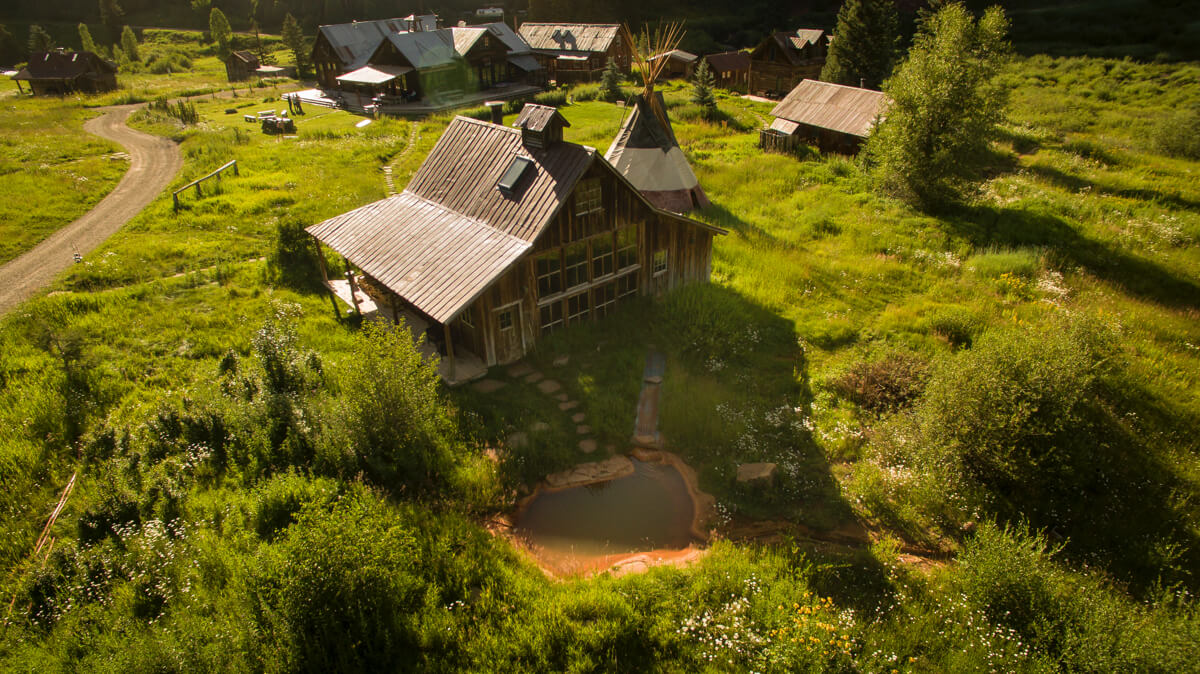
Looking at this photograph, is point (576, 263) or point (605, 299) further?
point (605, 299)

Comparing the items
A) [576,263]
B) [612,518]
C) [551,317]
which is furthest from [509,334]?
[612,518]

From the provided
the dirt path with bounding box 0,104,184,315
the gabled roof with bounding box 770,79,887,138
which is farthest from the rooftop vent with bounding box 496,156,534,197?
the gabled roof with bounding box 770,79,887,138

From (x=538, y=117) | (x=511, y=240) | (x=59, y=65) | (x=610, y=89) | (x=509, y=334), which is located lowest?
(x=509, y=334)

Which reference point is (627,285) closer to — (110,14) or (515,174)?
(515,174)

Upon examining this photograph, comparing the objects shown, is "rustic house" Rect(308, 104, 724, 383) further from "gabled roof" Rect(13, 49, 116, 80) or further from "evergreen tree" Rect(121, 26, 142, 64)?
"evergreen tree" Rect(121, 26, 142, 64)

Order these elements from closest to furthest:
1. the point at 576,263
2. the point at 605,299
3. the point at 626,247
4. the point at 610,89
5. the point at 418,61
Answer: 1. the point at 576,263
2. the point at 626,247
3. the point at 605,299
4. the point at 418,61
5. the point at 610,89

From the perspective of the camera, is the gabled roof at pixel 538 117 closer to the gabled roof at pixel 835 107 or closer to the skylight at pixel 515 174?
the skylight at pixel 515 174

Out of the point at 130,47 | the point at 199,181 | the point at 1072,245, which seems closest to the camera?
the point at 1072,245

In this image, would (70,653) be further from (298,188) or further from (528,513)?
(298,188)
